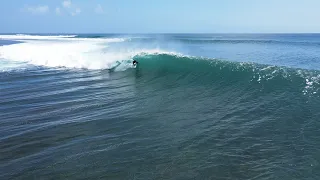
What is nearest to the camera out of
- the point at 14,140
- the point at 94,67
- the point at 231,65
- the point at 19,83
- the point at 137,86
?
the point at 14,140

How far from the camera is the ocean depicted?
688 centimetres

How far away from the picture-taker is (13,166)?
23.4 ft

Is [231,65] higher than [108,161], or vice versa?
[231,65]

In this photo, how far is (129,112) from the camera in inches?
456

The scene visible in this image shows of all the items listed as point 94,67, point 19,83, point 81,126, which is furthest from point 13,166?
point 94,67

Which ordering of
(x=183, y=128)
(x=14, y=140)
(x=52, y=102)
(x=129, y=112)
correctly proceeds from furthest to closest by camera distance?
1. (x=52, y=102)
2. (x=129, y=112)
3. (x=183, y=128)
4. (x=14, y=140)

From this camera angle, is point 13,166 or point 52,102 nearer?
point 13,166

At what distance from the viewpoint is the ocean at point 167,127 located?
6.88m

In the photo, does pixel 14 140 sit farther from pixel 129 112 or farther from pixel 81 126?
pixel 129 112

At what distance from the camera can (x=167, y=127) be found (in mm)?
9672

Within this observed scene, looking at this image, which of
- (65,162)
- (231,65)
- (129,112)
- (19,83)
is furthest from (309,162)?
(19,83)

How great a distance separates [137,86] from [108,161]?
9.77 meters

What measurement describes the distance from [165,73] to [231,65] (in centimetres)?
440

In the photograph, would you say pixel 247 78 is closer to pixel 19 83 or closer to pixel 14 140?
pixel 14 140
